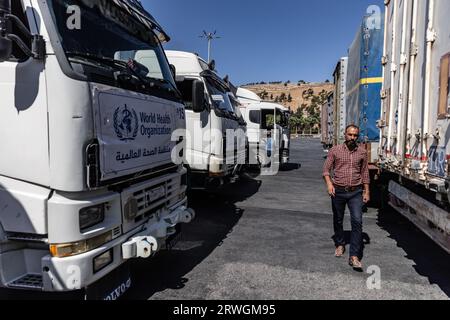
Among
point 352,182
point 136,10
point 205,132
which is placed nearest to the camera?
point 136,10

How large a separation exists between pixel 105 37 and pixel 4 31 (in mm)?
1067

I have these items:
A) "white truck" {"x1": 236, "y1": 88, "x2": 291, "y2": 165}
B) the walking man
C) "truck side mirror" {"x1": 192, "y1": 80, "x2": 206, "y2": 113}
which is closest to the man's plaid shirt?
the walking man

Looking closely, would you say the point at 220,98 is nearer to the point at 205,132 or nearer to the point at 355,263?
the point at 205,132

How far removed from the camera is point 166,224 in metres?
3.50

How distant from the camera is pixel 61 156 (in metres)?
2.35

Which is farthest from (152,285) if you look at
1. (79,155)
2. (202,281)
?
(79,155)

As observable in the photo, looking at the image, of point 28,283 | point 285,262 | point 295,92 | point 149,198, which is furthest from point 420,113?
point 295,92

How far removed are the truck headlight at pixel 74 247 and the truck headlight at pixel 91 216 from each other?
10 centimetres

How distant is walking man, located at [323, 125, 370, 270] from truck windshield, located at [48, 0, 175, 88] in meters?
2.20

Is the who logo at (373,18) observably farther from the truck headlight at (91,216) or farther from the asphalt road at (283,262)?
the truck headlight at (91,216)

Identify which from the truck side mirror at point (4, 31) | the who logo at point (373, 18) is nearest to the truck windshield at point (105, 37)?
the truck side mirror at point (4, 31)

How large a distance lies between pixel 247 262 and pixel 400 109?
9.31 feet

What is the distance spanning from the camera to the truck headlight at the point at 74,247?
2.37m

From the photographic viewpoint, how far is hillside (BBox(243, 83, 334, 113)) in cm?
9938
